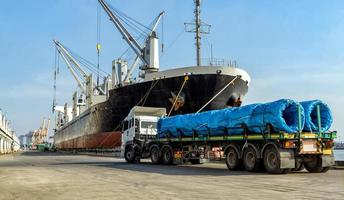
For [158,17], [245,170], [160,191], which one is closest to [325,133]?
[245,170]

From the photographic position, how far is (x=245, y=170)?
18.8 meters

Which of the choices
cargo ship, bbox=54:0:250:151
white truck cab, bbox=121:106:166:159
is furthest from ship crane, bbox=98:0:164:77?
white truck cab, bbox=121:106:166:159

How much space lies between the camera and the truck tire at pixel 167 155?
2384cm


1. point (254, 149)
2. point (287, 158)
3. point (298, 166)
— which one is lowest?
point (298, 166)

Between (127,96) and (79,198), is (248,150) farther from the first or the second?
(127,96)

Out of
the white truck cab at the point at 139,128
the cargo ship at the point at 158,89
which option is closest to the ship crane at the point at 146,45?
the cargo ship at the point at 158,89

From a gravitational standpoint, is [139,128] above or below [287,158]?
above

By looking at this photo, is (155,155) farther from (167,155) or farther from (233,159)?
(233,159)

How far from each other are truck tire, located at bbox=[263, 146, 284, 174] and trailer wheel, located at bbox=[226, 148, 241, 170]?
68.9 inches

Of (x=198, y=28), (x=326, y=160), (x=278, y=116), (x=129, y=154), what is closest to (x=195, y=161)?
(x=129, y=154)

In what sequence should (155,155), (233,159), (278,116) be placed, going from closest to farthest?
(278,116), (233,159), (155,155)

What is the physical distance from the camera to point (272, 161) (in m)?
17.0

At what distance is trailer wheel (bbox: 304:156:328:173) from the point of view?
17655 millimetres

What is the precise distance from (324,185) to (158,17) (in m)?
39.0
